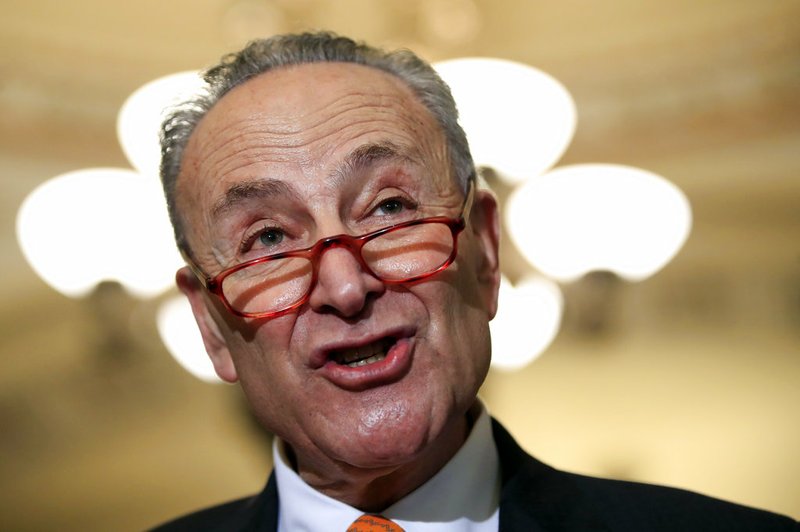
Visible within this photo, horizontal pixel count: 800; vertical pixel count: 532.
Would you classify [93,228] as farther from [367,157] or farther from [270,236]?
[367,157]

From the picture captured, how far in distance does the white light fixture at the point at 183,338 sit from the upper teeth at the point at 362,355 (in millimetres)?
1433

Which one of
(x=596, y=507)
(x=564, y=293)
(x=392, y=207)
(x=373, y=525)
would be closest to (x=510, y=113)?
(x=564, y=293)

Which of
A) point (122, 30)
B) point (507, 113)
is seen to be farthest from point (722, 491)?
point (122, 30)

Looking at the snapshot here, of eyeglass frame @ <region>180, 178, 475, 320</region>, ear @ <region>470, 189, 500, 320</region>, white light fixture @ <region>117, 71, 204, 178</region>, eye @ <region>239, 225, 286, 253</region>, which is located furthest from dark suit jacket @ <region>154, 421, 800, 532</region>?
white light fixture @ <region>117, 71, 204, 178</region>

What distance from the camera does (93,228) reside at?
8.28ft

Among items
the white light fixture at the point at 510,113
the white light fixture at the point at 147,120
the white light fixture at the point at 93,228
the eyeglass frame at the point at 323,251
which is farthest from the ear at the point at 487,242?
the white light fixture at the point at 93,228

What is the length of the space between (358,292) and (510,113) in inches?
52.7

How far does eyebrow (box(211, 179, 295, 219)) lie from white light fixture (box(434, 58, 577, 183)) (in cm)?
113

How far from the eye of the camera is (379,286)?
126 cm

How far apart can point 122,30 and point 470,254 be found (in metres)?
1.79

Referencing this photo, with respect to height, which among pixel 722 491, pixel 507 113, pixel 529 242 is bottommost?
pixel 722 491

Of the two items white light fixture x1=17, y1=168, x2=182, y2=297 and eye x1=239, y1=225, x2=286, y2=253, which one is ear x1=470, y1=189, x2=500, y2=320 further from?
white light fixture x1=17, y1=168, x2=182, y2=297

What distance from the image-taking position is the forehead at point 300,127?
4.36 ft

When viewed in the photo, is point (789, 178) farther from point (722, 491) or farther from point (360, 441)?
point (360, 441)
